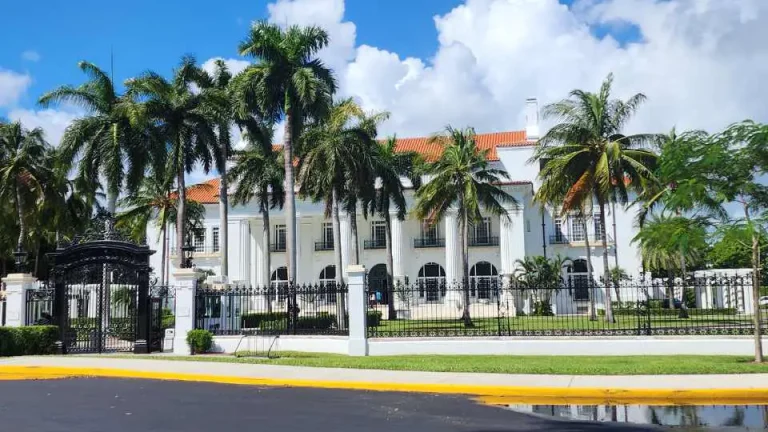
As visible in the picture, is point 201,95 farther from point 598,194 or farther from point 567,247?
point 567,247

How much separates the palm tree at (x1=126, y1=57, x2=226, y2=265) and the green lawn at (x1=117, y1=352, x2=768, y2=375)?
1309 centimetres

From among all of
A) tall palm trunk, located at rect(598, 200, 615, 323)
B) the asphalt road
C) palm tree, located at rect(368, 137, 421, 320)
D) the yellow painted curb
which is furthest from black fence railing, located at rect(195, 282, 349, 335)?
palm tree, located at rect(368, 137, 421, 320)

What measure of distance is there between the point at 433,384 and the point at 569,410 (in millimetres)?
3035

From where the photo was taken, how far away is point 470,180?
33.7 metres

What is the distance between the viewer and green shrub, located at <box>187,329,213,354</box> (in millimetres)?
20047

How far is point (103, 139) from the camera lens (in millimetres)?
30062

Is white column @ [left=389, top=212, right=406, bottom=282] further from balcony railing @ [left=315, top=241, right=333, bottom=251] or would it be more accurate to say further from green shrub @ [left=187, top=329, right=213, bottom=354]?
green shrub @ [left=187, top=329, right=213, bottom=354]

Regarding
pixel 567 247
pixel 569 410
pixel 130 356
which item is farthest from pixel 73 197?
pixel 569 410

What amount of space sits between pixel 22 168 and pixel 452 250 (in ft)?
93.3

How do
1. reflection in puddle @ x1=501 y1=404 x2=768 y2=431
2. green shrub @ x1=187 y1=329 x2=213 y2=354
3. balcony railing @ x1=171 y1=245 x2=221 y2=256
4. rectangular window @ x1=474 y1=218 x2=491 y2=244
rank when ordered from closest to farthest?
reflection in puddle @ x1=501 y1=404 x2=768 y2=431 < green shrub @ x1=187 y1=329 x2=213 y2=354 < rectangular window @ x1=474 y1=218 x2=491 y2=244 < balcony railing @ x1=171 y1=245 x2=221 y2=256

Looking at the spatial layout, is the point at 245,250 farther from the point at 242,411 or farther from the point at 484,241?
the point at 242,411

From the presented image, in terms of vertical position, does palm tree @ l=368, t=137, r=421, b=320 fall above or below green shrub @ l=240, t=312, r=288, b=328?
above

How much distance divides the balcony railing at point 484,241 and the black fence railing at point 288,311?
3216 cm

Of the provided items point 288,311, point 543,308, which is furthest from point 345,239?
point 288,311
